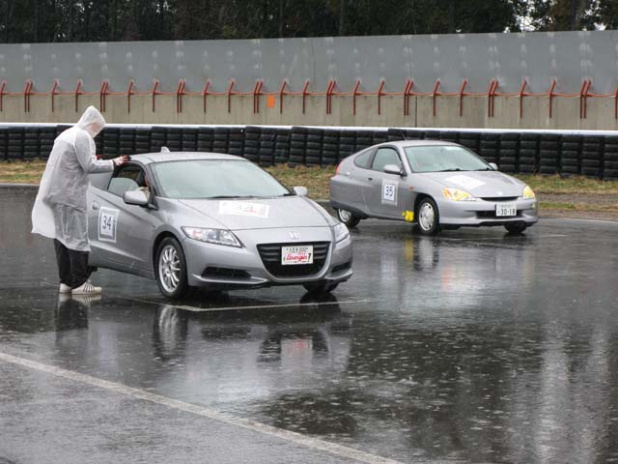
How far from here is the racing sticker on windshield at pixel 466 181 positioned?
63.8 feet

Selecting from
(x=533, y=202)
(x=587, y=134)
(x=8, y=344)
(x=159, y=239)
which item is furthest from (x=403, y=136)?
(x=8, y=344)

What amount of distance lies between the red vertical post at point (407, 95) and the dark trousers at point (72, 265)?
27056 millimetres

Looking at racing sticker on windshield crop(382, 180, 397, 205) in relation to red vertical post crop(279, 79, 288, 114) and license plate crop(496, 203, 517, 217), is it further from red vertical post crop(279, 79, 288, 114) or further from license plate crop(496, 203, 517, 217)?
red vertical post crop(279, 79, 288, 114)

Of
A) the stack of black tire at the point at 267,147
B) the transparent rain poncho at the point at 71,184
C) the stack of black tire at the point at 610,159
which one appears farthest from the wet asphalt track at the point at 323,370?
the stack of black tire at the point at 267,147

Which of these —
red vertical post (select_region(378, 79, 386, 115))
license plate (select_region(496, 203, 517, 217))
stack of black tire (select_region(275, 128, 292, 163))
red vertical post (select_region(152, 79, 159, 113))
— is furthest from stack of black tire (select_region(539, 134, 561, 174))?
red vertical post (select_region(152, 79, 159, 113))

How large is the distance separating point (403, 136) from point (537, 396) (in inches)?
803

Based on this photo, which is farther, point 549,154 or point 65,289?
point 549,154

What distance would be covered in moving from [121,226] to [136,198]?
48 cm

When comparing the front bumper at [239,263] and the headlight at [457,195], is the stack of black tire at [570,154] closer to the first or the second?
the headlight at [457,195]

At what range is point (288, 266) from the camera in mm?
12344

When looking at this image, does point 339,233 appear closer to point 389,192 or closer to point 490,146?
point 389,192

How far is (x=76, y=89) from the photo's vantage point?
151ft

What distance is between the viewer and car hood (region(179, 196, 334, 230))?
12461mm

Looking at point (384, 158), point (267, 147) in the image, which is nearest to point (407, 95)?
point (267, 147)
